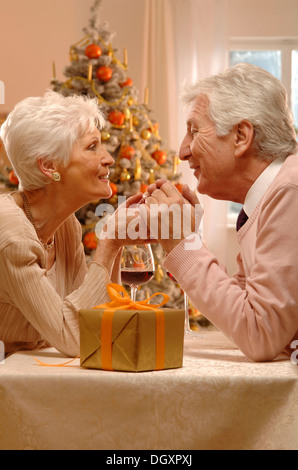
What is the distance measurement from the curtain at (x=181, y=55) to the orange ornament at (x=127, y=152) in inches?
66.4

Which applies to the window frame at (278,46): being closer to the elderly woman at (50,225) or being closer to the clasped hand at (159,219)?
the elderly woman at (50,225)

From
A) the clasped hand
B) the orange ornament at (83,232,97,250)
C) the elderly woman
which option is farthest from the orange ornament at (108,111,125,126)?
the clasped hand

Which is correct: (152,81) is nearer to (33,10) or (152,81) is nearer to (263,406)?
(33,10)

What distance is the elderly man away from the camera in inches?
46.3

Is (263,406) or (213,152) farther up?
(213,152)

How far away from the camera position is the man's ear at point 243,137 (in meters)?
1.43

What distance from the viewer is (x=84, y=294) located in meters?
1.35

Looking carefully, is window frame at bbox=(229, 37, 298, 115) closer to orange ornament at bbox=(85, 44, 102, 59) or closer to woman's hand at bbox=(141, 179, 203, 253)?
orange ornament at bbox=(85, 44, 102, 59)

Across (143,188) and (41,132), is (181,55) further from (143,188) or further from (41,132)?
(41,132)

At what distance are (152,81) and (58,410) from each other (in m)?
4.85

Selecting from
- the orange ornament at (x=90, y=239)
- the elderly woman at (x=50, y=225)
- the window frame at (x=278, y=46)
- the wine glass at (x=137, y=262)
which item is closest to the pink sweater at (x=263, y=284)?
the wine glass at (x=137, y=262)

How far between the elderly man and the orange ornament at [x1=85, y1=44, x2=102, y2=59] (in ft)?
8.04

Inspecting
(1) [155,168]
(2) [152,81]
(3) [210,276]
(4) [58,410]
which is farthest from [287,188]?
(2) [152,81]

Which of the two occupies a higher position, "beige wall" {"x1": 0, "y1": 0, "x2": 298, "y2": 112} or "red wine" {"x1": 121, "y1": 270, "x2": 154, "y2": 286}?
"beige wall" {"x1": 0, "y1": 0, "x2": 298, "y2": 112}
